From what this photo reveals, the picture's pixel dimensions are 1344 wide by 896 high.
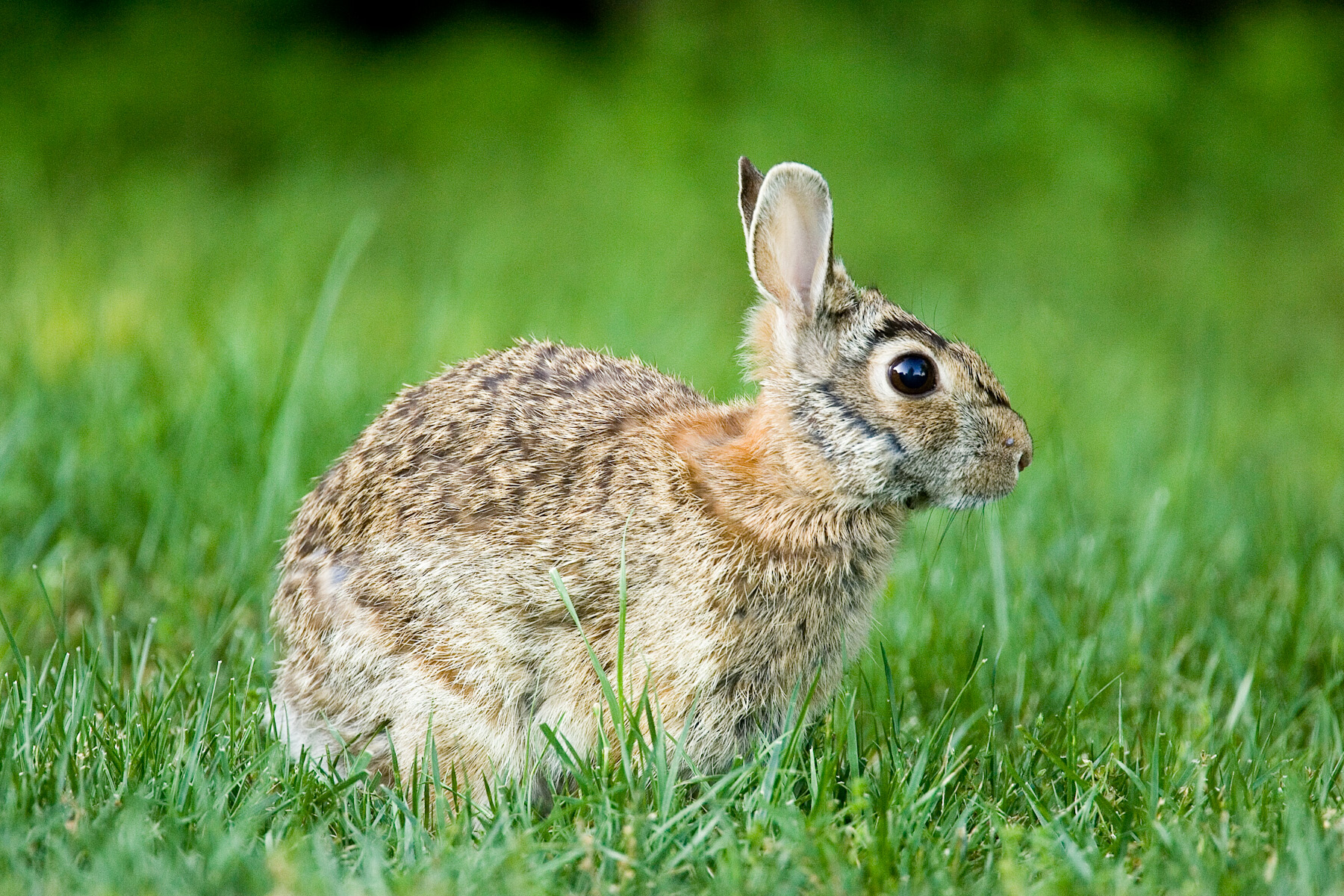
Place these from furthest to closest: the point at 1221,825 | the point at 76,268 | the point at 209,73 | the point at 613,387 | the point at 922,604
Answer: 1. the point at 209,73
2. the point at 76,268
3. the point at 922,604
4. the point at 613,387
5. the point at 1221,825

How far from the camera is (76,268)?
20.6 feet

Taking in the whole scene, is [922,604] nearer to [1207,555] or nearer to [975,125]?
[1207,555]

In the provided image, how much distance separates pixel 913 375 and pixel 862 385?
4.4 inches

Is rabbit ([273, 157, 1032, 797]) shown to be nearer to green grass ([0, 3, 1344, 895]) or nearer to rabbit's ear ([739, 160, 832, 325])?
rabbit's ear ([739, 160, 832, 325])

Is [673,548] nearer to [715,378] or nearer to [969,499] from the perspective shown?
[969,499]

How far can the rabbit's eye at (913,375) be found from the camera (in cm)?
318

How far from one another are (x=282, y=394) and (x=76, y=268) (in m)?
2.30

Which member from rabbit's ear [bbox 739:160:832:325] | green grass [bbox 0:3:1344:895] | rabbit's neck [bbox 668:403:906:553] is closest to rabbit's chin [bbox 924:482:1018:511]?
rabbit's neck [bbox 668:403:906:553]

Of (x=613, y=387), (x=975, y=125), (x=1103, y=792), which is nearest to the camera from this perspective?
(x=1103, y=792)

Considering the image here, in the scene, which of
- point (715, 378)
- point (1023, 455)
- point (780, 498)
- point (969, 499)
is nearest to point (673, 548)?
point (780, 498)

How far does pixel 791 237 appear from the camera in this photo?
3252 millimetres

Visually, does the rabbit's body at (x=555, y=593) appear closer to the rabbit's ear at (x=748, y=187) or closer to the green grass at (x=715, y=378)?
the green grass at (x=715, y=378)

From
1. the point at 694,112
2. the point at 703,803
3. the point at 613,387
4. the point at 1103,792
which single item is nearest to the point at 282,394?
the point at 613,387

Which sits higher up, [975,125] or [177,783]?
[975,125]
